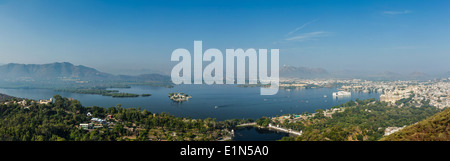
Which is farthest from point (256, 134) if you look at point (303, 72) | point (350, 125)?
point (303, 72)

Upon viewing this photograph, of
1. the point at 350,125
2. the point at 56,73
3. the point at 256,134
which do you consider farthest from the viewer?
the point at 56,73

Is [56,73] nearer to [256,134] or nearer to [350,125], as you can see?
[256,134]

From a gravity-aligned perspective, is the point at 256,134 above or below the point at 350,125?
below

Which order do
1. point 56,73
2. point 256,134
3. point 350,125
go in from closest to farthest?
point 350,125, point 256,134, point 56,73

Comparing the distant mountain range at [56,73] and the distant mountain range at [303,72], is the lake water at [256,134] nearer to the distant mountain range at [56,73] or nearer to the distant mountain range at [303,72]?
the distant mountain range at [56,73]

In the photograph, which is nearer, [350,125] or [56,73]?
[350,125]

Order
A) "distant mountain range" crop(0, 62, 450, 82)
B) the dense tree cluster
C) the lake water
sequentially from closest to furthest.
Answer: the dense tree cluster → the lake water → "distant mountain range" crop(0, 62, 450, 82)

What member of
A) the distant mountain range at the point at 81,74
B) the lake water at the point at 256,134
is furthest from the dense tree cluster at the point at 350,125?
the distant mountain range at the point at 81,74

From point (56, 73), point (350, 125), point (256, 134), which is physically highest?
point (56, 73)

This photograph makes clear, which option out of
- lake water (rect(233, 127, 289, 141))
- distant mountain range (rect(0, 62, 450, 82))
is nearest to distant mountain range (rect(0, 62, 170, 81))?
distant mountain range (rect(0, 62, 450, 82))

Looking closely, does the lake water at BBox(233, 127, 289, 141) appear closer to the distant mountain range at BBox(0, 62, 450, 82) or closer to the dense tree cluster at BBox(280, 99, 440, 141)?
the dense tree cluster at BBox(280, 99, 440, 141)
